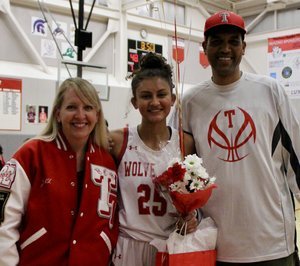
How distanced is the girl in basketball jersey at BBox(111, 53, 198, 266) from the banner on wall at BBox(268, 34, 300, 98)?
654 centimetres

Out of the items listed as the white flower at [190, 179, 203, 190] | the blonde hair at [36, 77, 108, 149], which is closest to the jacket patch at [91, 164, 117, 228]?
the blonde hair at [36, 77, 108, 149]

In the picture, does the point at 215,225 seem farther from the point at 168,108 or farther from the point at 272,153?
the point at 168,108

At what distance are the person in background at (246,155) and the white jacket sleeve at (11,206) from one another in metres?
0.74

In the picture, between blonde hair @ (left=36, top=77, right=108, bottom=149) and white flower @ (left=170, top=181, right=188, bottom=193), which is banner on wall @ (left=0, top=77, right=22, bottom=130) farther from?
white flower @ (left=170, top=181, right=188, bottom=193)

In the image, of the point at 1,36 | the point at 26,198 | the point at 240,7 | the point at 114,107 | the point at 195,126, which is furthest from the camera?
the point at 240,7

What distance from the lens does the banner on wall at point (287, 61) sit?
7730 millimetres

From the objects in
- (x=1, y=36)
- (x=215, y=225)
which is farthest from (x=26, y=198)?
(x=1, y=36)

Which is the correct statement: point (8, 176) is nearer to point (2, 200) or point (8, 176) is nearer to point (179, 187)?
point (2, 200)

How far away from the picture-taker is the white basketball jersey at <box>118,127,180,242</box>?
1.65 metres

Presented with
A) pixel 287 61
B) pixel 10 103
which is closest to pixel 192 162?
pixel 10 103

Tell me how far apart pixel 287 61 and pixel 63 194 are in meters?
7.10

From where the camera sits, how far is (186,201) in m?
1.52

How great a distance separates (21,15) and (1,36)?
0.44 m

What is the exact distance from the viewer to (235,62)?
5.74 feet
